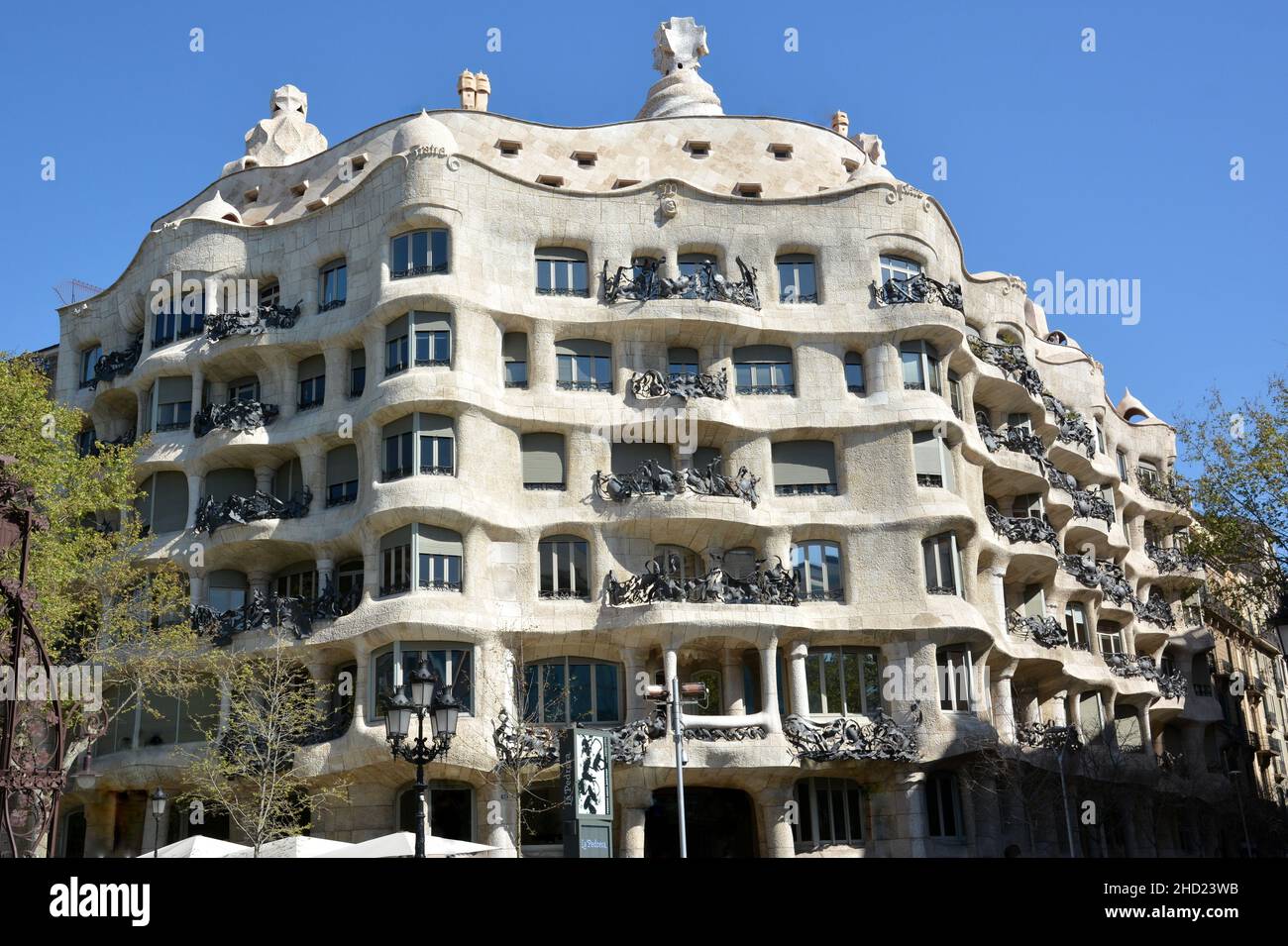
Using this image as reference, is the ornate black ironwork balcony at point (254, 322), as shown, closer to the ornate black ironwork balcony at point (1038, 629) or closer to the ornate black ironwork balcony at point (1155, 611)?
the ornate black ironwork balcony at point (1038, 629)

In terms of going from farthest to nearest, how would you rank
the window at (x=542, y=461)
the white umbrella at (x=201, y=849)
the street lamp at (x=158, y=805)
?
the window at (x=542, y=461) → the street lamp at (x=158, y=805) → the white umbrella at (x=201, y=849)

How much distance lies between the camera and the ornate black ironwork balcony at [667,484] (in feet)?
123

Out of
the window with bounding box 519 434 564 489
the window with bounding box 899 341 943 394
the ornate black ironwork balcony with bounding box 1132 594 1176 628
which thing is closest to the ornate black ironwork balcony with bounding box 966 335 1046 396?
the window with bounding box 899 341 943 394

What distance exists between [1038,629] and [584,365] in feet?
54.1

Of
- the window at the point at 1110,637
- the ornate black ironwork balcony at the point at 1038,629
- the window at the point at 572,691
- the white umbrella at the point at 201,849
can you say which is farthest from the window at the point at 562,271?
the window at the point at 1110,637

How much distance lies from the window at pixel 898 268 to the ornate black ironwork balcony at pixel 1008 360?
3.76m

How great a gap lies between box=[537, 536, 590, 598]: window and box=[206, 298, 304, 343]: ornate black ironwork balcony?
10276 mm

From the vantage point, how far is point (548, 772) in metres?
35.3

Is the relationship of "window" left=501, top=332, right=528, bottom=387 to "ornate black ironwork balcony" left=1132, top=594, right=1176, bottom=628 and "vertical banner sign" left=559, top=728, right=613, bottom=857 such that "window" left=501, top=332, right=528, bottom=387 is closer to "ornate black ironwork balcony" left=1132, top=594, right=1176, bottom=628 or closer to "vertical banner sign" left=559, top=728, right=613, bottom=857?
"vertical banner sign" left=559, top=728, right=613, bottom=857

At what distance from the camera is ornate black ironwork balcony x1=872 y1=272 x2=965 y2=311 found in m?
40.7

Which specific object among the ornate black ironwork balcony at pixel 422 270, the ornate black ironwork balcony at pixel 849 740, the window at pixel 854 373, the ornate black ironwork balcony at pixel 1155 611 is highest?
the ornate black ironwork balcony at pixel 422 270

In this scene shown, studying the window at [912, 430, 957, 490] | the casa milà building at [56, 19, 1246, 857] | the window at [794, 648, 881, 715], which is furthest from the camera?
the window at [912, 430, 957, 490]
